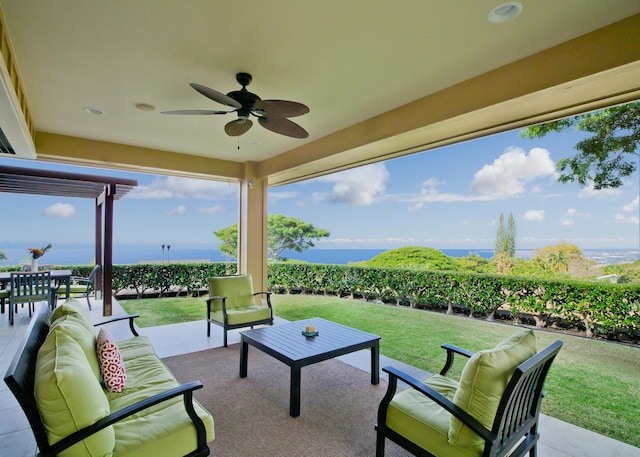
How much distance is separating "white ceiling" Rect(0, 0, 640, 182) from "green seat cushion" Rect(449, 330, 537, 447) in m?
2.04

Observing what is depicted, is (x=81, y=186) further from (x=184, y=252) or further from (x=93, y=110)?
(x=184, y=252)

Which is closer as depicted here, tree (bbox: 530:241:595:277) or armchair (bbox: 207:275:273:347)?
armchair (bbox: 207:275:273:347)

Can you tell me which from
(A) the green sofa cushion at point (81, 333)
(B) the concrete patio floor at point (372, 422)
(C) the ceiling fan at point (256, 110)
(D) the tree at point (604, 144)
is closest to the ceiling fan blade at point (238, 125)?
(C) the ceiling fan at point (256, 110)

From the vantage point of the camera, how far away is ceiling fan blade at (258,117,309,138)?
114 inches

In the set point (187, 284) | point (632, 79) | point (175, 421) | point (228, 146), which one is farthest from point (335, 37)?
point (187, 284)

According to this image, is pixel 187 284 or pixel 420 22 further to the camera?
pixel 187 284

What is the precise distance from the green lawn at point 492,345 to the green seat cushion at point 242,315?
5.37 feet

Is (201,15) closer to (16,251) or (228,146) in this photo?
(228,146)

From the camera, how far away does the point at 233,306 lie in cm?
492

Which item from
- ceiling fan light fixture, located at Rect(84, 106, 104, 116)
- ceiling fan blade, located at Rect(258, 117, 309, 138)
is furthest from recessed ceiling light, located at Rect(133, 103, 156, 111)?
ceiling fan blade, located at Rect(258, 117, 309, 138)

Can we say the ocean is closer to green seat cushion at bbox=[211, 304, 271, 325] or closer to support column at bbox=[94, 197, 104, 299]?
support column at bbox=[94, 197, 104, 299]

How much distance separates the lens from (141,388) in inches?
85.0

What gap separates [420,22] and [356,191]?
1504 centimetres

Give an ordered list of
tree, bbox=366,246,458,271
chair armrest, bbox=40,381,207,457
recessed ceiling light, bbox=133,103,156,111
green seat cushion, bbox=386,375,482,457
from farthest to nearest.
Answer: tree, bbox=366,246,458,271, recessed ceiling light, bbox=133,103,156,111, green seat cushion, bbox=386,375,482,457, chair armrest, bbox=40,381,207,457
